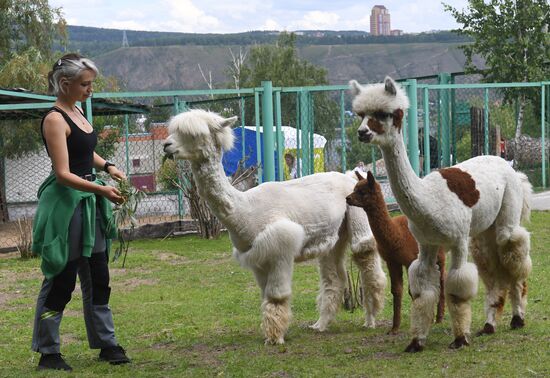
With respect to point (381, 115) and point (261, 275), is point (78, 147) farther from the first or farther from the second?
point (381, 115)

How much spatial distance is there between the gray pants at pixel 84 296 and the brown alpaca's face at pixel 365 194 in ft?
5.99

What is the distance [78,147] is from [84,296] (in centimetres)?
101

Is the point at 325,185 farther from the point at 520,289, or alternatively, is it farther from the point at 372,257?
the point at 520,289

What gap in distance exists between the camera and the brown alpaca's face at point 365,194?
21.8 ft

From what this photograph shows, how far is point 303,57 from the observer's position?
126938mm

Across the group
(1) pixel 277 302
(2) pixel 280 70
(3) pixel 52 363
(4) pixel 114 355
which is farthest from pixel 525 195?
(2) pixel 280 70

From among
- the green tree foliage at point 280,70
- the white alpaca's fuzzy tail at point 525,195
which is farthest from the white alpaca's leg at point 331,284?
the green tree foliage at point 280,70

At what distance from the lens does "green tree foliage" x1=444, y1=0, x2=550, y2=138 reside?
22.5 meters

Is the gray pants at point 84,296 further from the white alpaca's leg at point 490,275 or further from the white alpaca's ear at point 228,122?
the white alpaca's leg at point 490,275

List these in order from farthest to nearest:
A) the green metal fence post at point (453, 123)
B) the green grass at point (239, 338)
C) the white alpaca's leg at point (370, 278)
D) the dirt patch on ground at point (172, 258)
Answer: the green metal fence post at point (453, 123)
the dirt patch on ground at point (172, 258)
the white alpaca's leg at point (370, 278)
the green grass at point (239, 338)

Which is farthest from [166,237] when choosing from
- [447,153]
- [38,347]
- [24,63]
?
[38,347]

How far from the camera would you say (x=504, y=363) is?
18.7 ft

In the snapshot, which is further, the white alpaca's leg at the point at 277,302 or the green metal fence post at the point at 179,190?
the green metal fence post at the point at 179,190

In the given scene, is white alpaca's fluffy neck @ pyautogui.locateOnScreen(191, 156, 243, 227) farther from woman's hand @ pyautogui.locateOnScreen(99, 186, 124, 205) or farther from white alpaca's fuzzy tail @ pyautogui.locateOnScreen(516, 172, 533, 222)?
white alpaca's fuzzy tail @ pyautogui.locateOnScreen(516, 172, 533, 222)
